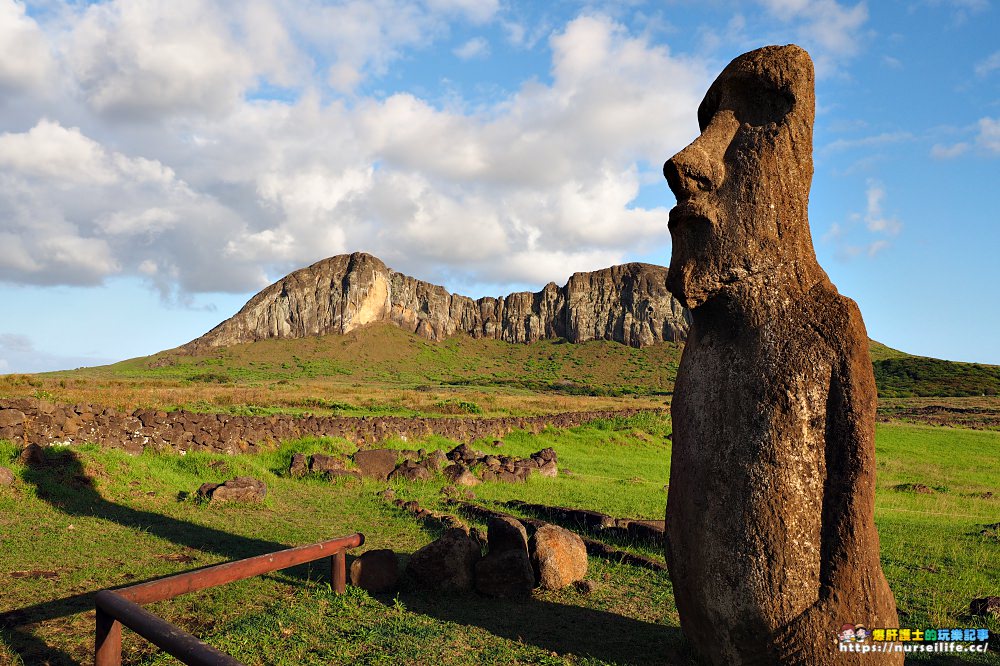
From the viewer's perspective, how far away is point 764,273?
5074 millimetres

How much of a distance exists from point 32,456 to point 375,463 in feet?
23.4

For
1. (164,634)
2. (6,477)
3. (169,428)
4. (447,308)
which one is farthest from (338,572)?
(447,308)

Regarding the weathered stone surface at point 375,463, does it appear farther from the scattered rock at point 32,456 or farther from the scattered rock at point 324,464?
the scattered rock at point 32,456

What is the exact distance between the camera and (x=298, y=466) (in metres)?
15.6

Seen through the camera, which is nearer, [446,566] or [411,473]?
[446,566]

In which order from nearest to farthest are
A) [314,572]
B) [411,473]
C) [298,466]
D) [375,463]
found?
1. [314,572]
2. [298,466]
3. [411,473]
4. [375,463]

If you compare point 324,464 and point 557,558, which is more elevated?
point 324,464

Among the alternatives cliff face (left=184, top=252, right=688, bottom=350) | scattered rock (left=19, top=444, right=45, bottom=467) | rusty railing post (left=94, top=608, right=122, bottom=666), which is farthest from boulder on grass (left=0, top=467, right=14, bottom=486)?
cliff face (left=184, top=252, right=688, bottom=350)

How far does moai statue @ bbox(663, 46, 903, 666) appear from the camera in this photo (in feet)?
15.0

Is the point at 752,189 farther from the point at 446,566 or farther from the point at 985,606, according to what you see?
the point at 985,606

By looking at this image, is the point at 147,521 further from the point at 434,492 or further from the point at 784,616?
the point at 784,616

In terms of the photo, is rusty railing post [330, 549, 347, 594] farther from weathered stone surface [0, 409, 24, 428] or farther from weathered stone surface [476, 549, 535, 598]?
weathered stone surface [0, 409, 24, 428]

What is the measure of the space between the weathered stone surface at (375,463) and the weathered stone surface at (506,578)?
8.63 metres

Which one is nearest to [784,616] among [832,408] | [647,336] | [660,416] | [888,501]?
[832,408]
